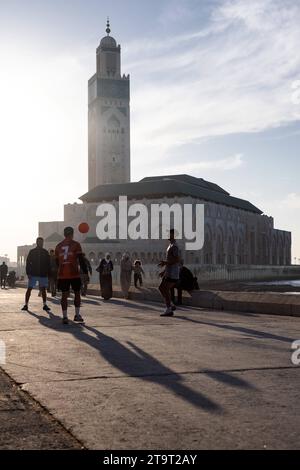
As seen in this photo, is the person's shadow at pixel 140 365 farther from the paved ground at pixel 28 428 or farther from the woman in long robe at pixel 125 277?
the woman in long robe at pixel 125 277

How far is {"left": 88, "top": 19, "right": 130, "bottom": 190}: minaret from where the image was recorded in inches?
6171

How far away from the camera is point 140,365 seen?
17.2 feet

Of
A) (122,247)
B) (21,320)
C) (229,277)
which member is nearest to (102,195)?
(122,247)

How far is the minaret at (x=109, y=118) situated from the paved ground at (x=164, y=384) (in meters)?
152

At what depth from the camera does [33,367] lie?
514cm

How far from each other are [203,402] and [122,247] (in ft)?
288

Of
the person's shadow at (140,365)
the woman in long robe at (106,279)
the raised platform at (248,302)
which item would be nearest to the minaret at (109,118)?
the woman in long robe at (106,279)

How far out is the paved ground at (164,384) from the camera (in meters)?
3.02

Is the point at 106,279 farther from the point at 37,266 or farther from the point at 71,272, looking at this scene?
the point at 71,272

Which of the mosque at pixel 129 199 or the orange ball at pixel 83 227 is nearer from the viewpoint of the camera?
the orange ball at pixel 83 227

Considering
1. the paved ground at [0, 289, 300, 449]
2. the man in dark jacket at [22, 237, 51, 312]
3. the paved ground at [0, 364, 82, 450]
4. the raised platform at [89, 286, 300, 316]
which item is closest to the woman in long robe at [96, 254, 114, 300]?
the raised platform at [89, 286, 300, 316]

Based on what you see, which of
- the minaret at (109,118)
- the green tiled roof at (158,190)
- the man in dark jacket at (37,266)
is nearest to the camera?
the man in dark jacket at (37,266)

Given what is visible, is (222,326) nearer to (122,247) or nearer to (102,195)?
(122,247)
